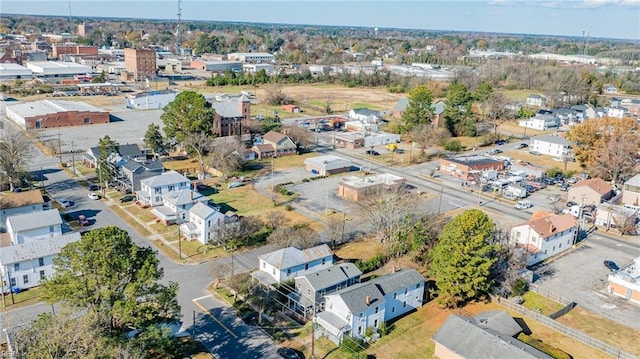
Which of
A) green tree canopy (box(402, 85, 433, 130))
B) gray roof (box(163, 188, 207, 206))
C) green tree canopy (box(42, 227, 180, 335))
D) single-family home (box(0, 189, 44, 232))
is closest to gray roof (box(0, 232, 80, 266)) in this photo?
single-family home (box(0, 189, 44, 232))

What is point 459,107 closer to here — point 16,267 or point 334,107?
point 334,107

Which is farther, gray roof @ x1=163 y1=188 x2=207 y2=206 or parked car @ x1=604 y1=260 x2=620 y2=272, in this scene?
gray roof @ x1=163 y1=188 x2=207 y2=206

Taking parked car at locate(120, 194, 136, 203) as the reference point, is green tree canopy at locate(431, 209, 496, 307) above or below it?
above

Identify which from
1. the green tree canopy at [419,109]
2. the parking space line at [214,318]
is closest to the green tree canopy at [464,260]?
the parking space line at [214,318]

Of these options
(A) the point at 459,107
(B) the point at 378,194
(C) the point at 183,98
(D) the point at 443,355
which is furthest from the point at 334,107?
(D) the point at 443,355

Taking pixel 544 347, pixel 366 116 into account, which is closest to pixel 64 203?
pixel 544 347

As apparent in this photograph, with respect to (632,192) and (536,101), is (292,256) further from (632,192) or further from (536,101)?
(536,101)

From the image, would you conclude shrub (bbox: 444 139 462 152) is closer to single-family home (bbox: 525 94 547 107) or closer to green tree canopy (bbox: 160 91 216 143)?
green tree canopy (bbox: 160 91 216 143)
